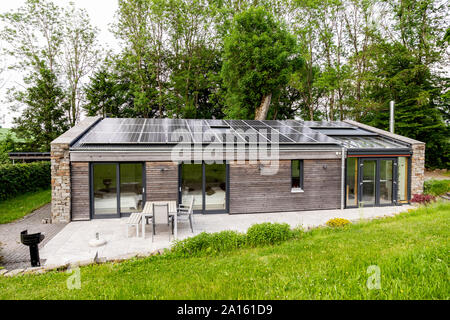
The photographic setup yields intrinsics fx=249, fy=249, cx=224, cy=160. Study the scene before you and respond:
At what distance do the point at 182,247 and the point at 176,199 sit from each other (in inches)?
147

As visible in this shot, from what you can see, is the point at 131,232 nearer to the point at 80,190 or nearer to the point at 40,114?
the point at 80,190

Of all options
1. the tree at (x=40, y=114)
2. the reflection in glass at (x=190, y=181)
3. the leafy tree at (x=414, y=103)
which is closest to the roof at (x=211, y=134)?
the reflection in glass at (x=190, y=181)

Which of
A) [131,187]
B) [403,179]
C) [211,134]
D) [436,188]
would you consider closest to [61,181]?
[131,187]

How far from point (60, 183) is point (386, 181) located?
1290cm

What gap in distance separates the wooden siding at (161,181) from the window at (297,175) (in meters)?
4.75

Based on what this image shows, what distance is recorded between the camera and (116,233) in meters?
7.43

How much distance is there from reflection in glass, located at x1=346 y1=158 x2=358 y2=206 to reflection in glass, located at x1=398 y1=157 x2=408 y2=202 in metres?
2.20

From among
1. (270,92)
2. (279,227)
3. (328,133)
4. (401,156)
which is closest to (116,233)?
(279,227)

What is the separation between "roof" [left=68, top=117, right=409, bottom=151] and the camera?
9219 mm

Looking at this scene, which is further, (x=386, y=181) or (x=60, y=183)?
(x=386, y=181)

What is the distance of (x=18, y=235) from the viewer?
732 cm

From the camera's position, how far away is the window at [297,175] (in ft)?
33.6

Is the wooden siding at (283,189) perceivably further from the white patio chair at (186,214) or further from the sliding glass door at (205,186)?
the white patio chair at (186,214)

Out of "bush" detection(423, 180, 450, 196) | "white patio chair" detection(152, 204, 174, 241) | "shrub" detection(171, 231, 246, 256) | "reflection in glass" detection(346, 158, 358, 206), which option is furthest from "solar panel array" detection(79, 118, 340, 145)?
"bush" detection(423, 180, 450, 196)
